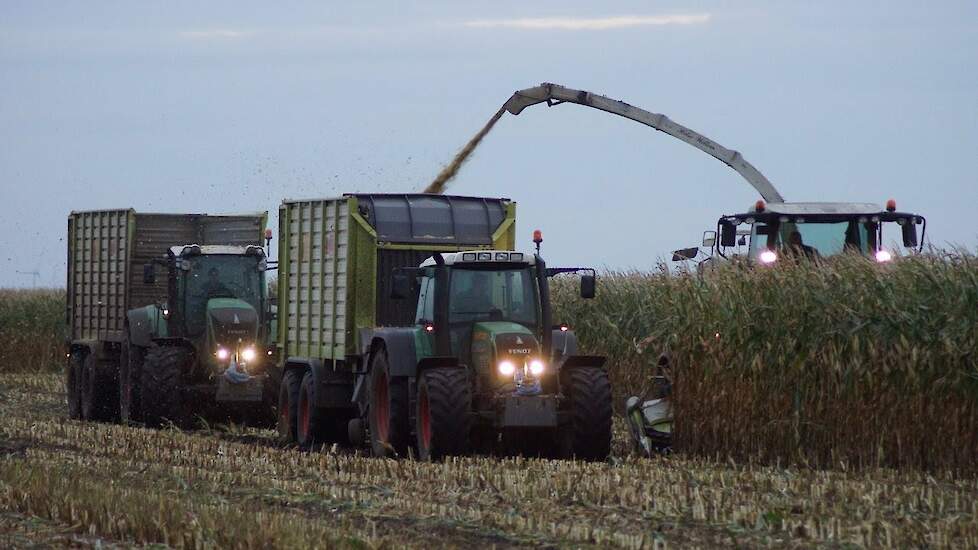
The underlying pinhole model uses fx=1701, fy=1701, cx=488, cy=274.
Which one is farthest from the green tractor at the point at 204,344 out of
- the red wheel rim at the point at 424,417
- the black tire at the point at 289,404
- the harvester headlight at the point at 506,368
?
the harvester headlight at the point at 506,368

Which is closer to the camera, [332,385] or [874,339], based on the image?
[874,339]

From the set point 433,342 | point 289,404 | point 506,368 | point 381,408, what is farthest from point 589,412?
point 289,404

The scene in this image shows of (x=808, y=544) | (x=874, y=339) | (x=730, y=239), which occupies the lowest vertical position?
(x=808, y=544)

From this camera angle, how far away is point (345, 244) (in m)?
18.9

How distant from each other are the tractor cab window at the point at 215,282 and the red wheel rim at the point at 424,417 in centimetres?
763

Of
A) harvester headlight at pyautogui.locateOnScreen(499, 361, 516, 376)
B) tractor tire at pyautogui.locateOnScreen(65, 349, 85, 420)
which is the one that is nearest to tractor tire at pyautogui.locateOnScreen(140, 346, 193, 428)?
tractor tire at pyautogui.locateOnScreen(65, 349, 85, 420)

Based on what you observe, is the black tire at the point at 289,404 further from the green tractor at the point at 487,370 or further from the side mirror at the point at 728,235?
the side mirror at the point at 728,235

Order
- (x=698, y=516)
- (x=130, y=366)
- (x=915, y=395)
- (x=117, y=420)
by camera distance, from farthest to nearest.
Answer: (x=117, y=420) < (x=130, y=366) < (x=915, y=395) < (x=698, y=516)

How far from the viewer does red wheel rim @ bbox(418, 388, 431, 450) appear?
1620 cm

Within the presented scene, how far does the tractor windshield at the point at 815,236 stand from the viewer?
19984 mm

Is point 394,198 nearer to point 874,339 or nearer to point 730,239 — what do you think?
point 730,239

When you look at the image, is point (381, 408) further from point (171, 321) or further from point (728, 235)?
point (171, 321)

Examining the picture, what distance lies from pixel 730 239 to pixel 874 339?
3539mm

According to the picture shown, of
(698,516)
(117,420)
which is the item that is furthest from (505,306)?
(117,420)
